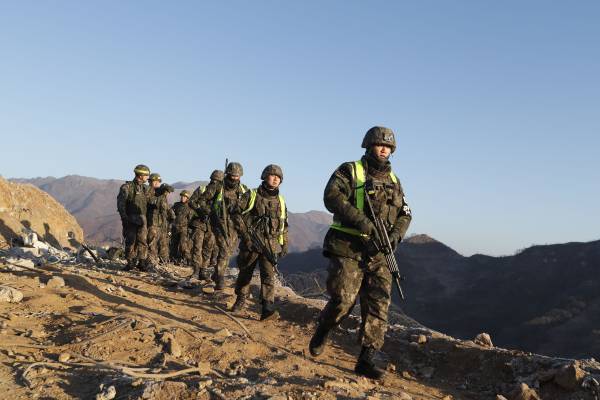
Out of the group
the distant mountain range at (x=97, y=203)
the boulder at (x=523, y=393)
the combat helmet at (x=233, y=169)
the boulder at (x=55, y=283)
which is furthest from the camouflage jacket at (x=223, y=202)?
the distant mountain range at (x=97, y=203)

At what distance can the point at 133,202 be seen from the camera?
1077 centimetres

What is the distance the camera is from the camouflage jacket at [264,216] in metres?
7.34

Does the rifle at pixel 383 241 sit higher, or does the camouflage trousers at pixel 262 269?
the rifle at pixel 383 241

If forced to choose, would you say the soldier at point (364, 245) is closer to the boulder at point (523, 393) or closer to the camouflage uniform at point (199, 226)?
the boulder at point (523, 393)

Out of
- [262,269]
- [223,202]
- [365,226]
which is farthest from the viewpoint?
[223,202]

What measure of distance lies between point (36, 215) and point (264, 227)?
20540 mm

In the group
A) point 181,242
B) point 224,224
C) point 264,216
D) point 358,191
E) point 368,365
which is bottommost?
point 368,365

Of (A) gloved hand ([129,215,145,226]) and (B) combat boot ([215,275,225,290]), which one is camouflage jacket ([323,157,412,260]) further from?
(A) gloved hand ([129,215,145,226])

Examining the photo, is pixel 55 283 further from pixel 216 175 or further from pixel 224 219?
pixel 216 175

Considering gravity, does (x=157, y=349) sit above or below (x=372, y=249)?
below

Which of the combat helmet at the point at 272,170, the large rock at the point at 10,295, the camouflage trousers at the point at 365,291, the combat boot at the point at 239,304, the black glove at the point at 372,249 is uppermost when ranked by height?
the combat helmet at the point at 272,170

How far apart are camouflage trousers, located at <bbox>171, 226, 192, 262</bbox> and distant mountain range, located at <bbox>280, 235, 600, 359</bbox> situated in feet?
41.4

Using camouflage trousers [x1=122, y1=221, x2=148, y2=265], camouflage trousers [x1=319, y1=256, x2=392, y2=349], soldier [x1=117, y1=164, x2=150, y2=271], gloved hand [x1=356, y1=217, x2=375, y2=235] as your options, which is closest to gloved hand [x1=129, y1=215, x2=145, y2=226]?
soldier [x1=117, y1=164, x2=150, y2=271]

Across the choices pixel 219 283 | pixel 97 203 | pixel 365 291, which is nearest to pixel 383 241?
pixel 365 291
